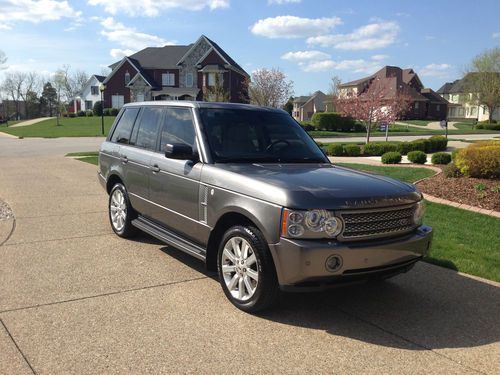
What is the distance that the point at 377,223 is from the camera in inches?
161

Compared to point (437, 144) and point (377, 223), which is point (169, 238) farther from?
point (437, 144)

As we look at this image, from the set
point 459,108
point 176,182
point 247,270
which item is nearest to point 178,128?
point 176,182

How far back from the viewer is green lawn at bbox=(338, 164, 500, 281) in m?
5.62

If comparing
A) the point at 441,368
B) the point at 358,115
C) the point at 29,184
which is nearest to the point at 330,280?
the point at 441,368

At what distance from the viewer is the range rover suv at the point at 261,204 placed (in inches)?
149

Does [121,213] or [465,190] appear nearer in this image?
[121,213]

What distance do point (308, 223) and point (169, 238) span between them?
205cm

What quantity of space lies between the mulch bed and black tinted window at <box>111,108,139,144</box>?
5865mm

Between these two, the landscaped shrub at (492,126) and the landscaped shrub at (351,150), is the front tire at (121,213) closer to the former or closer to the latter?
the landscaped shrub at (351,150)

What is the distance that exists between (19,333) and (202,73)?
59.6m

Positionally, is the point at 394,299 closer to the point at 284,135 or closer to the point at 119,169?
the point at 284,135

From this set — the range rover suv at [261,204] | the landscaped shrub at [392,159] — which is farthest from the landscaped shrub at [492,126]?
the range rover suv at [261,204]

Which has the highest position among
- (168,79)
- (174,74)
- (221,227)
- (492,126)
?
(174,74)

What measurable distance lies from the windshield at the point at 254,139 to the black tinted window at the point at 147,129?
894 millimetres
